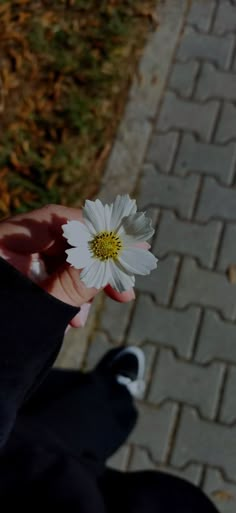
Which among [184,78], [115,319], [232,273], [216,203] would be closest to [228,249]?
[232,273]

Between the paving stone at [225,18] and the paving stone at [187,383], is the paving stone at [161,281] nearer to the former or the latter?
the paving stone at [187,383]

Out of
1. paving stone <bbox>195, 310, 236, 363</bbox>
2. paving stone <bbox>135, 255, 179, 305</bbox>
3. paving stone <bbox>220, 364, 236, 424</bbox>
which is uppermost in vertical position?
paving stone <bbox>135, 255, 179, 305</bbox>

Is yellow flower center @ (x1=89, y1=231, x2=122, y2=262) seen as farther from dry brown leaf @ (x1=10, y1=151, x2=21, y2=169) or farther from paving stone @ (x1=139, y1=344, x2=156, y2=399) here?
dry brown leaf @ (x1=10, y1=151, x2=21, y2=169)

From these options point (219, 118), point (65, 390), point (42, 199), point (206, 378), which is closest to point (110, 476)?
point (65, 390)

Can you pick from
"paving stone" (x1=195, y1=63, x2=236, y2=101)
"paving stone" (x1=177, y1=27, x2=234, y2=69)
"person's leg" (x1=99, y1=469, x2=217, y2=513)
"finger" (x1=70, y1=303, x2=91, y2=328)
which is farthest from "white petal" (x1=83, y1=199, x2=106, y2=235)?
"paving stone" (x1=177, y1=27, x2=234, y2=69)

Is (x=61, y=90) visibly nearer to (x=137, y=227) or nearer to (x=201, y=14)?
(x=201, y=14)

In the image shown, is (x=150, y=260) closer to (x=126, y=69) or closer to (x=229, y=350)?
(x=229, y=350)
